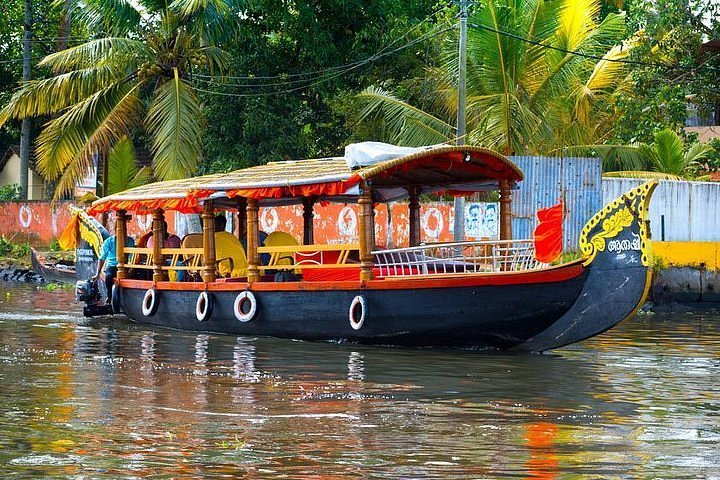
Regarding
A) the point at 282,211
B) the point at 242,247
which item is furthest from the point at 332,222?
the point at 242,247

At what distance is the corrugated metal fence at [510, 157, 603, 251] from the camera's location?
22.5 meters

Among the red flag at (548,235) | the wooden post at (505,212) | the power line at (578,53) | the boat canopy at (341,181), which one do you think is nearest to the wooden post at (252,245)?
the boat canopy at (341,181)

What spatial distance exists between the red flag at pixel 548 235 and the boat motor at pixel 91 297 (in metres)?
8.59

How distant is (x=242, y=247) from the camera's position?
699 inches

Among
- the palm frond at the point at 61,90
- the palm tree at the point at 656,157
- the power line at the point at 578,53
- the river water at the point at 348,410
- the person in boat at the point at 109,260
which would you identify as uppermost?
the power line at the point at 578,53

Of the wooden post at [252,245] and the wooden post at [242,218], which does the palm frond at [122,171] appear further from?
the wooden post at [252,245]

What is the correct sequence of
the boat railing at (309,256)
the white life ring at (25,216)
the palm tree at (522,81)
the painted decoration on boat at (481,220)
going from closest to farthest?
the boat railing at (309,256) → the palm tree at (522,81) → the painted decoration on boat at (481,220) → the white life ring at (25,216)

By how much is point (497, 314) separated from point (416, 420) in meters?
4.22

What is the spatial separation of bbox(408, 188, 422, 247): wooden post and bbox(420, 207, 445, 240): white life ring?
6.25 m

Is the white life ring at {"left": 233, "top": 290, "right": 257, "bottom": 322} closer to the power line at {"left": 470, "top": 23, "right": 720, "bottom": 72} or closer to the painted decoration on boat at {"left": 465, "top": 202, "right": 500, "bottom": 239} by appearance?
the painted decoration on boat at {"left": 465, "top": 202, "right": 500, "bottom": 239}

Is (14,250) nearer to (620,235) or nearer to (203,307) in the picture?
(203,307)

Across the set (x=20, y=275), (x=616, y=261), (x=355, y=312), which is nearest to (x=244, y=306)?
(x=355, y=312)

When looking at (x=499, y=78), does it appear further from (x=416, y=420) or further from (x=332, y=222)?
(x=416, y=420)

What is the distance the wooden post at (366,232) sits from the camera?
574 inches
